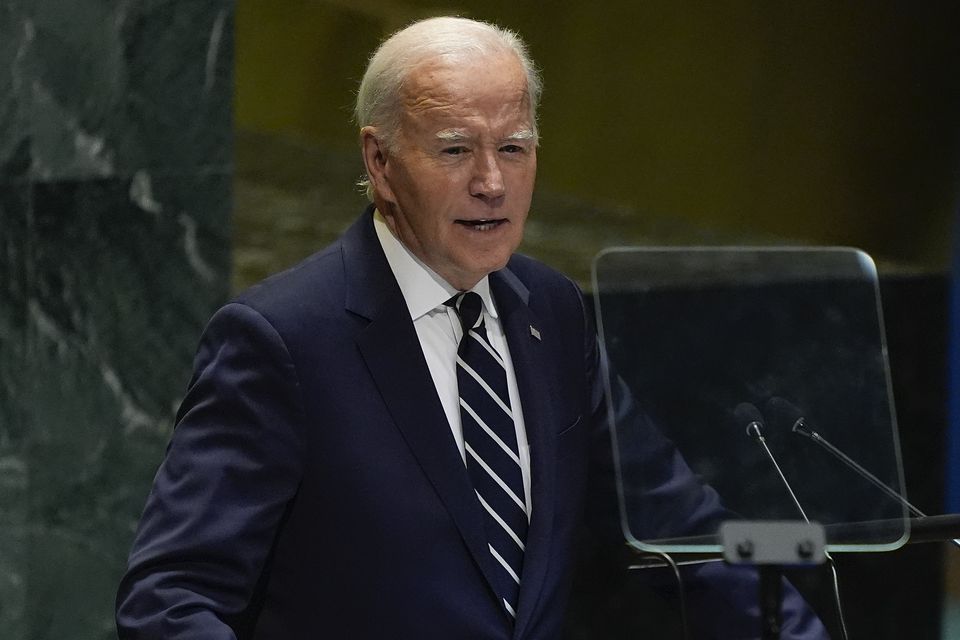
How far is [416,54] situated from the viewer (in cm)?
196

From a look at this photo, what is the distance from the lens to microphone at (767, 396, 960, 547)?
1616 millimetres

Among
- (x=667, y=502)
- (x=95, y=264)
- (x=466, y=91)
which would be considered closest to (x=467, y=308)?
(x=466, y=91)

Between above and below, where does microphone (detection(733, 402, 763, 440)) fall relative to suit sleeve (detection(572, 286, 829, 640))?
above

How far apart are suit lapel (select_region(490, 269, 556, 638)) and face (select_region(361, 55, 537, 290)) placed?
0.14m

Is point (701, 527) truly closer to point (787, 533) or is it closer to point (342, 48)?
point (787, 533)

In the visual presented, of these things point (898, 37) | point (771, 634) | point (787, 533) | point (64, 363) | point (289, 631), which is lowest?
point (64, 363)

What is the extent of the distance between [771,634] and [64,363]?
2813 millimetres

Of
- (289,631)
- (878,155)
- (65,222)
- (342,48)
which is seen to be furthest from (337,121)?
(289,631)

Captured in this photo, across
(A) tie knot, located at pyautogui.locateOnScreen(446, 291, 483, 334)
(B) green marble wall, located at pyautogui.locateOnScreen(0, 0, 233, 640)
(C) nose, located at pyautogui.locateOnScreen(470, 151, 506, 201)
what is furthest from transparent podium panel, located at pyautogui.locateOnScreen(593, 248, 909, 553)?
(B) green marble wall, located at pyautogui.locateOnScreen(0, 0, 233, 640)

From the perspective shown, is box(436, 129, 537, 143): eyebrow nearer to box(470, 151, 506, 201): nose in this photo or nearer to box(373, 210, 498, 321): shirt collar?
box(470, 151, 506, 201): nose

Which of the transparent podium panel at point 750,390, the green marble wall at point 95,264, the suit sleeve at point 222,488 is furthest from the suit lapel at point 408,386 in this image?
the green marble wall at point 95,264

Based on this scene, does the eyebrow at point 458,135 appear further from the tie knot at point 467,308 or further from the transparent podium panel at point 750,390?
the transparent podium panel at point 750,390

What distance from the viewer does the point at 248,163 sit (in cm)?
350

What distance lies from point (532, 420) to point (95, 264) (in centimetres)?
213
